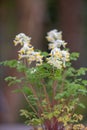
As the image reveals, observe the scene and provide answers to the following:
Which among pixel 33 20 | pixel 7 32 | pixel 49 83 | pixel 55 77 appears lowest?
pixel 55 77

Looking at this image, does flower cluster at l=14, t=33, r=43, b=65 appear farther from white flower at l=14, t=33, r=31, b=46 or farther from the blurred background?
the blurred background

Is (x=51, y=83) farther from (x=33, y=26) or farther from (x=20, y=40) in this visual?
(x=33, y=26)

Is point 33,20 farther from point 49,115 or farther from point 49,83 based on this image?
point 49,115

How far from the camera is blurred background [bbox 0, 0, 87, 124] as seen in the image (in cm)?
391

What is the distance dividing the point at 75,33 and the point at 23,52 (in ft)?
11.6

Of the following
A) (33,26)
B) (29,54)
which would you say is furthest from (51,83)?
(33,26)

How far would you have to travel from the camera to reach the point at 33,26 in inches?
153

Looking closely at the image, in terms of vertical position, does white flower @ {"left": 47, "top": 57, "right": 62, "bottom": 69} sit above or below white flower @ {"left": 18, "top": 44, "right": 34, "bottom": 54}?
below

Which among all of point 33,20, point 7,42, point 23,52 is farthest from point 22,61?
point 7,42

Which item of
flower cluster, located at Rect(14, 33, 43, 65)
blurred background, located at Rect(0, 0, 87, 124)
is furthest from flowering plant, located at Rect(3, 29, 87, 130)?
blurred background, located at Rect(0, 0, 87, 124)

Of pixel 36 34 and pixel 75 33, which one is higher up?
pixel 75 33

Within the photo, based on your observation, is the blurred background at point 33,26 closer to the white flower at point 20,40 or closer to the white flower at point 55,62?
the white flower at point 20,40

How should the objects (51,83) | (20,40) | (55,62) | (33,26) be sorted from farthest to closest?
1. (33,26)
2. (51,83)
3. (20,40)
4. (55,62)

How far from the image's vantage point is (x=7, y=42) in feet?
13.9
